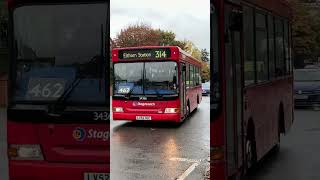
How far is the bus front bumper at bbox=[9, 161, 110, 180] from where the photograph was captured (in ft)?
18.5

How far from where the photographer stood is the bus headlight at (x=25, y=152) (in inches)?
224

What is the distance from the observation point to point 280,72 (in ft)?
37.7

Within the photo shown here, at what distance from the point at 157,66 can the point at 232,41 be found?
3.11ft

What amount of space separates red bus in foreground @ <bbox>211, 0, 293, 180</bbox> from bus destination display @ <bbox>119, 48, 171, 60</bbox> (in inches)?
29.6

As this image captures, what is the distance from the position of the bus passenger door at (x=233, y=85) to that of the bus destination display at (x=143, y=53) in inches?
42.4

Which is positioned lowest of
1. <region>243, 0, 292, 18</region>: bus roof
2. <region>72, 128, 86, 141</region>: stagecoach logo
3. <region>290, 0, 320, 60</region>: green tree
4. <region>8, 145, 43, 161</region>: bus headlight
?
<region>8, 145, 43, 161</region>: bus headlight

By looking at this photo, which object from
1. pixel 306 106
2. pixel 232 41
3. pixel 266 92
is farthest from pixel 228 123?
pixel 306 106

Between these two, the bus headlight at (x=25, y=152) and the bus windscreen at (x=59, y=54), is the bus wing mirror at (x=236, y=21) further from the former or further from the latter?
the bus headlight at (x=25, y=152)

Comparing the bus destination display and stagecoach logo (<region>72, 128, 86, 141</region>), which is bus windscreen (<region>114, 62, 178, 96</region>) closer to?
the bus destination display

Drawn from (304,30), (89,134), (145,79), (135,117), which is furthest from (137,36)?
(304,30)

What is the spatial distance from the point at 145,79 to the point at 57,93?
1241 mm

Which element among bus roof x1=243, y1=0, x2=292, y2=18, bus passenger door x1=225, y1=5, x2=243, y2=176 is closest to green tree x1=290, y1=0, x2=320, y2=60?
bus roof x1=243, y1=0, x2=292, y2=18

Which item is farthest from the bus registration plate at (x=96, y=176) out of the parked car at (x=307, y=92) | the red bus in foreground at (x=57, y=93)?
the parked car at (x=307, y=92)

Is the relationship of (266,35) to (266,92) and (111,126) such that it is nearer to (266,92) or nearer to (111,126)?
(266,92)
